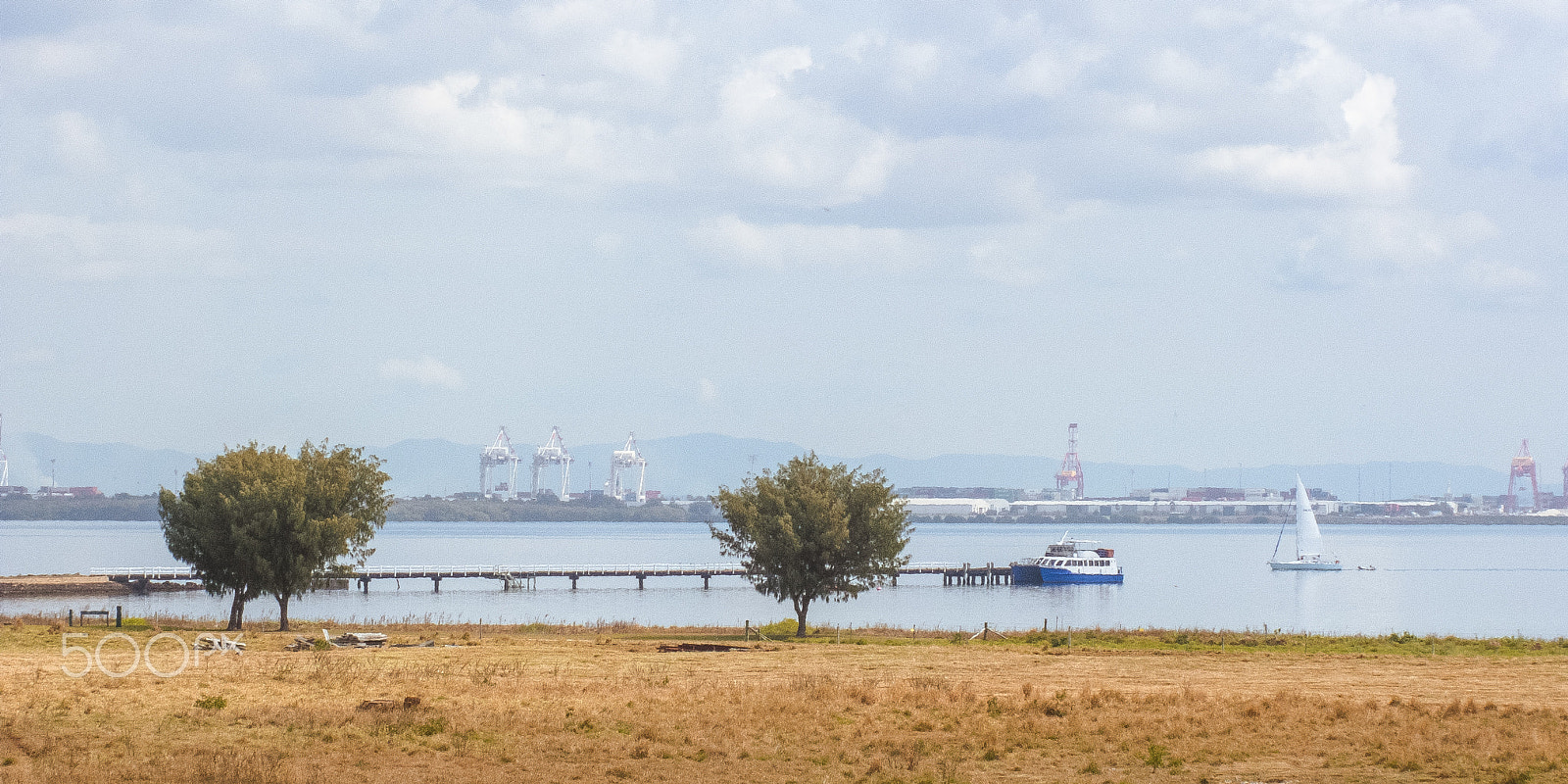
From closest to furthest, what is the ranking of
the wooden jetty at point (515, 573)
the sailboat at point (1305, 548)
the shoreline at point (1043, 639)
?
the shoreline at point (1043, 639)
the wooden jetty at point (515, 573)
the sailboat at point (1305, 548)

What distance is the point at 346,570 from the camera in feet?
182

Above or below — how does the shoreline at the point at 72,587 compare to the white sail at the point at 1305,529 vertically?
below

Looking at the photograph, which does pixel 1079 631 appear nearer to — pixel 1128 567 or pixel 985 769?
pixel 985 769

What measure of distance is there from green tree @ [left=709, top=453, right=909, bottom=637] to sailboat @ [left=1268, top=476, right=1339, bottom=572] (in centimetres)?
12551

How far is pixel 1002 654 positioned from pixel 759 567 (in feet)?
48.4

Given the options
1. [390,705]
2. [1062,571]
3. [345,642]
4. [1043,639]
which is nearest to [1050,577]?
[1062,571]

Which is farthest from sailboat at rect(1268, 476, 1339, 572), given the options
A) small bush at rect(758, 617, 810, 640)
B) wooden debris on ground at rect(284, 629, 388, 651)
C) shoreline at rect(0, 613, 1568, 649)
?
wooden debris on ground at rect(284, 629, 388, 651)

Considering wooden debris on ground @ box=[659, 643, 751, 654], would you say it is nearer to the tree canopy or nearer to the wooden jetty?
the tree canopy

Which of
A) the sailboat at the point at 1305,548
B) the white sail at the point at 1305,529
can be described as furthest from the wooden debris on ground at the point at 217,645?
the white sail at the point at 1305,529

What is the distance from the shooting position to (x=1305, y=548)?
177 m

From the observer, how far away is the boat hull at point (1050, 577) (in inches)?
5212

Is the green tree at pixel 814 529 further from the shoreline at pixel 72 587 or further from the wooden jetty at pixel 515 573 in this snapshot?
the shoreline at pixel 72 587

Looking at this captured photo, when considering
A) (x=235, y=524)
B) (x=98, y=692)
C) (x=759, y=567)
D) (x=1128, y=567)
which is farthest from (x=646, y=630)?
(x=1128, y=567)

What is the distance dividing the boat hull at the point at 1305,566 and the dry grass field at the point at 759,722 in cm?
13687
